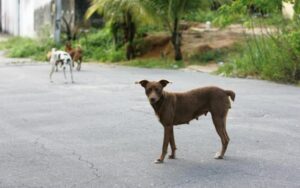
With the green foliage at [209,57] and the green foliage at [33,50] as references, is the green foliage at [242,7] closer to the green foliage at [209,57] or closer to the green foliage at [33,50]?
the green foliage at [209,57]

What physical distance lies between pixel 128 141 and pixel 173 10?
531 inches

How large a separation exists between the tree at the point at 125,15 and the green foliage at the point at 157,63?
4.80ft

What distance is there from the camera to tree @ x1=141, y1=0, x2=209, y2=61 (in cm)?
2181

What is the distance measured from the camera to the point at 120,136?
9.27 metres

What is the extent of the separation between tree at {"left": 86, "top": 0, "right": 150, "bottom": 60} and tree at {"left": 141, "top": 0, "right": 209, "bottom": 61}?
17.2 inches

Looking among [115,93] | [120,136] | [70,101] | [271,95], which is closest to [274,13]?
[271,95]

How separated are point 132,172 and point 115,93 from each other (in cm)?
733

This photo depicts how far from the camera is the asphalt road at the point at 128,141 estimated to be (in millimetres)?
6895

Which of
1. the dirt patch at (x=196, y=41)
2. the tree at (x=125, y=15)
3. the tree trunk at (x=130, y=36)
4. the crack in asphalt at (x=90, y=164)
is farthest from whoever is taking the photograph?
the tree trunk at (x=130, y=36)

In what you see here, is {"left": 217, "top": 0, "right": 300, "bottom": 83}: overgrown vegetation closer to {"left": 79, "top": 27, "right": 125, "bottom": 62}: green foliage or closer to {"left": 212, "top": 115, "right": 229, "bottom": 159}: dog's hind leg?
{"left": 79, "top": 27, "right": 125, "bottom": 62}: green foliage

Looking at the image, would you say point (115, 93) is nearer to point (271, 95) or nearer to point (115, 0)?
point (271, 95)

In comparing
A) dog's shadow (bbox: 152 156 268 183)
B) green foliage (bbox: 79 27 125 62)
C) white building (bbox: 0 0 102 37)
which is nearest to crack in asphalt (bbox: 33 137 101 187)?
dog's shadow (bbox: 152 156 268 183)

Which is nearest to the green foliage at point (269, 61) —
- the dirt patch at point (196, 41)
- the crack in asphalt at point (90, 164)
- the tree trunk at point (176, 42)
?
the tree trunk at point (176, 42)

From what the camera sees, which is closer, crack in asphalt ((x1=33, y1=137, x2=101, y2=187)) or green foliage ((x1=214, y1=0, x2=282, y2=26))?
crack in asphalt ((x1=33, y1=137, x2=101, y2=187))
